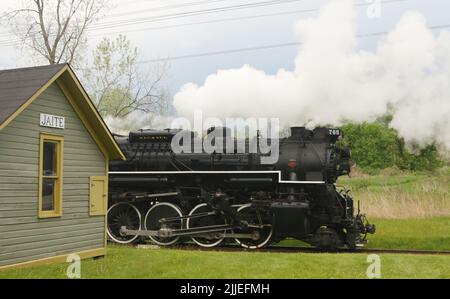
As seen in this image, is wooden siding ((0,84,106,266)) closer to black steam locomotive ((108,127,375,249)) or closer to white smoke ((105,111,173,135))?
black steam locomotive ((108,127,375,249))

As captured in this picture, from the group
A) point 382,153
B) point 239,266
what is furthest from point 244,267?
point 382,153

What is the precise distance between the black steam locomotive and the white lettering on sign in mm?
4416

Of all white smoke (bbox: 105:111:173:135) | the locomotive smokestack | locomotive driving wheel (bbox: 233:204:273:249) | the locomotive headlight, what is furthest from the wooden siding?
white smoke (bbox: 105:111:173:135)

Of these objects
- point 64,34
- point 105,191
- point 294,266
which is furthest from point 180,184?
point 64,34

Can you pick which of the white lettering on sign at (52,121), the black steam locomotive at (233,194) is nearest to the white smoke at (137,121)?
the black steam locomotive at (233,194)

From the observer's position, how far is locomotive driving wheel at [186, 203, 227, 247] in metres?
15.1

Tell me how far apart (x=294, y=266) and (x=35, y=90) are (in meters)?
5.76

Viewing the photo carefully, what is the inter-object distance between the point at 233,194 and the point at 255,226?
117cm

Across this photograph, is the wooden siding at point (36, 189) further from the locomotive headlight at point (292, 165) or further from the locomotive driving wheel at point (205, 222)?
the locomotive headlight at point (292, 165)

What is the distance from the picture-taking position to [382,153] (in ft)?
152

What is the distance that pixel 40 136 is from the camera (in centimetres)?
1078

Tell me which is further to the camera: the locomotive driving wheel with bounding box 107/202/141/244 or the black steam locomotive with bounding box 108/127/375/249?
the locomotive driving wheel with bounding box 107/202/141/244

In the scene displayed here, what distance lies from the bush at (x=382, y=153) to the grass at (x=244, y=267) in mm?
34621

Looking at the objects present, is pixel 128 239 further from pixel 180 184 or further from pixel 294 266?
pixel 294 266
